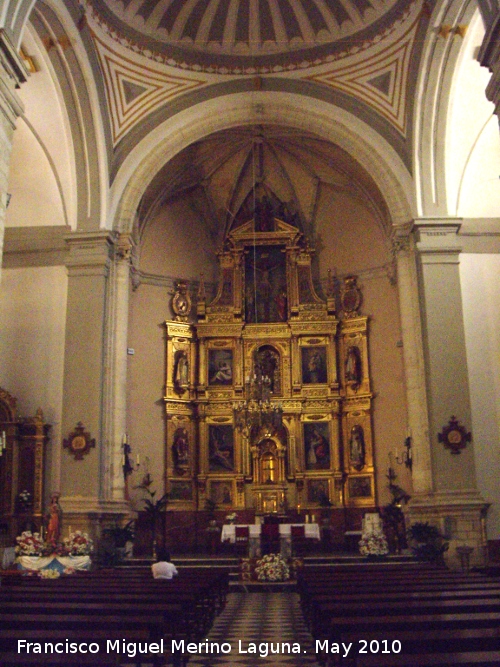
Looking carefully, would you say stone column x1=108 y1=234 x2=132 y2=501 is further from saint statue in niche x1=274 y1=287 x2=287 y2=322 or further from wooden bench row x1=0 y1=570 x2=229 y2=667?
wooden bench row x1=0 y1=570 x2=229 y2=667

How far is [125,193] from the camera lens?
16672 millimetres

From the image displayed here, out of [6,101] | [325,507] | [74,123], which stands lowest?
[325,507]

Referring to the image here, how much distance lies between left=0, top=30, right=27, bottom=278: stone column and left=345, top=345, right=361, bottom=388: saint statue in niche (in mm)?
11973

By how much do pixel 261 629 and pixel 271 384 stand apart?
11.8 meters

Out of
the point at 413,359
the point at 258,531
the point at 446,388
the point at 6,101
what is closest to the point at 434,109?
the point at 413,359

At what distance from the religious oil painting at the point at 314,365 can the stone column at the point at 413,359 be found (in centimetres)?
445

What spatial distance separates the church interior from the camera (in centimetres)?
Answer: 1471

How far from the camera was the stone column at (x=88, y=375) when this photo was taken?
14.5 meters

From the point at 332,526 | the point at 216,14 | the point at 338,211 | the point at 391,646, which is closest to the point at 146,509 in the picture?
the point at 332,526

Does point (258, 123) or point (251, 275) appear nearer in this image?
point (258, 123)

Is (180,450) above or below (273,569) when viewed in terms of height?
above

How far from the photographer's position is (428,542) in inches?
542

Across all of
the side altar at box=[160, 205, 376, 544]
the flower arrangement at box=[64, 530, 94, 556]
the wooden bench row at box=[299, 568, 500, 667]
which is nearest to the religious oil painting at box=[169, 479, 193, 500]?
the side altar at box=[160, 205, 376, 544]

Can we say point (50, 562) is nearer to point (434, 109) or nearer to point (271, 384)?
point (271, 384)
